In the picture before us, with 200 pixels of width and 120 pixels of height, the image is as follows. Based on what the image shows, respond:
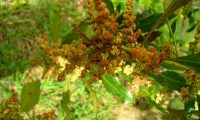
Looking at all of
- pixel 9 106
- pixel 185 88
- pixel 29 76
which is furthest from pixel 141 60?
pixel 29 76

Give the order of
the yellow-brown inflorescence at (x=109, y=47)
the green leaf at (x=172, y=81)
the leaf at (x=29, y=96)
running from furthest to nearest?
the green leaf at (x=172, y=81), the leaf at (x=29, y=96), the yellow-brown inflorescence at (x=109, y=47)

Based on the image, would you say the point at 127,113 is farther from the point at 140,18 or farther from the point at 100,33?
the point at 100,33

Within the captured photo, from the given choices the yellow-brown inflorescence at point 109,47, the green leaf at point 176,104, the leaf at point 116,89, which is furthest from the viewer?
the green leaf at point 176,104

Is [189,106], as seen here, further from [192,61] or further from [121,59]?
[121,59]

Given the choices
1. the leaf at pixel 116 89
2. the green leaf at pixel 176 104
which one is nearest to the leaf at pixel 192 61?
the leaf at pixel 116 89

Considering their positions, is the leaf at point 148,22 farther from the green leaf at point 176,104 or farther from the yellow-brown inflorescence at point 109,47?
the green leaf at point 176,104

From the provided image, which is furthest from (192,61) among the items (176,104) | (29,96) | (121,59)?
(176,104)

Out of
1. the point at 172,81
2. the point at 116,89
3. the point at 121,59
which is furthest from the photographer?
the point at 116,89
